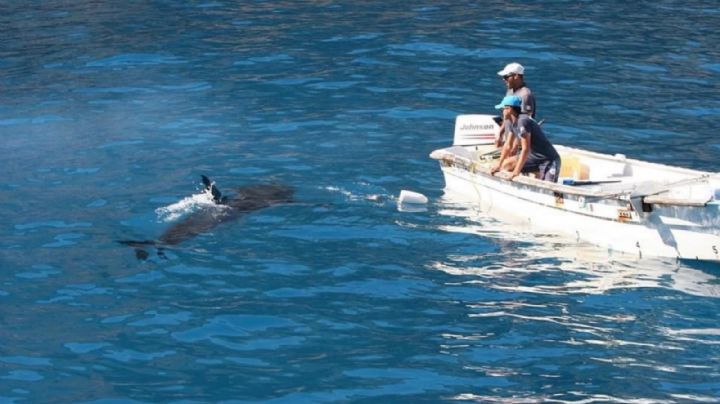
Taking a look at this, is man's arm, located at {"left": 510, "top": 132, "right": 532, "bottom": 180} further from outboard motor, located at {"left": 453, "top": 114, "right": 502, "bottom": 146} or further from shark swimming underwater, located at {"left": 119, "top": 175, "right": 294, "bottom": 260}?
shark swimming underwater, located at {"left": 119, "top": 175, "right": 294, "bottom": 260}

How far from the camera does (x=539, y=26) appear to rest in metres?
29.2

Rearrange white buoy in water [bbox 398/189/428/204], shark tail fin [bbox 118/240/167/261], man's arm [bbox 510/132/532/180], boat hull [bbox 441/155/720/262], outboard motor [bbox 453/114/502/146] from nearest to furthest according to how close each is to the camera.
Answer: boat hull [bbox 441/155/720/262], shark tail fin [bbox 118/240/167/261], man's arm [bbox 510/132/532/180], white buoy in water [bbox 398/189/428/204], outboard motor [bbox 453/114/502/146]

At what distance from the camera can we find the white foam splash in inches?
672

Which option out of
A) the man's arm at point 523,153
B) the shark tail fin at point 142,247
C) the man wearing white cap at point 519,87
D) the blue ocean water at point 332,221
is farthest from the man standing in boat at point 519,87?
the shark tail fin at point 142,247

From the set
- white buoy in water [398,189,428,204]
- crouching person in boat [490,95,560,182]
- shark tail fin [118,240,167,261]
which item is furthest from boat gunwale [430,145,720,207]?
shark tail fin [118,240,167,261]

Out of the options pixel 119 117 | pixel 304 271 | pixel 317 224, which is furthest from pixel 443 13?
pixel 304 271

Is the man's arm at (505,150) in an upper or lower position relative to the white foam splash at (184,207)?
upper

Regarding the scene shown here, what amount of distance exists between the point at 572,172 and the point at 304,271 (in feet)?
16.6

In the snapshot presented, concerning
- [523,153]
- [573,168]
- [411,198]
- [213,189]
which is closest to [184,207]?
[213,189]

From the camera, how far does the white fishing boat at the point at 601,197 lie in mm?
14430

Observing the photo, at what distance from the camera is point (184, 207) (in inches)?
683

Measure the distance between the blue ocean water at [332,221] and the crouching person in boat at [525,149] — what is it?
942 millimetres

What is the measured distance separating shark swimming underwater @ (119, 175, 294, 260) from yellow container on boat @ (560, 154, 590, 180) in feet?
13.8

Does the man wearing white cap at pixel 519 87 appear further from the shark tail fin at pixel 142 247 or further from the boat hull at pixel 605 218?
the shark tail fin at pixel 142 247
